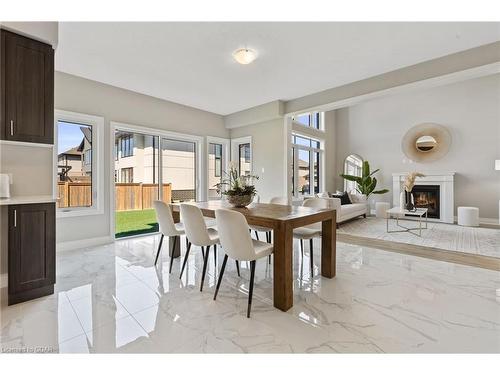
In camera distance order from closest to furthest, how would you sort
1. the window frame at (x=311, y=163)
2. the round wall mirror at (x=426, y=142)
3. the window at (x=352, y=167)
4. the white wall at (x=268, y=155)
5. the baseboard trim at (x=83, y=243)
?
the baseboard trim at (x=83, y=243), the white wall at (x=268, y=155), the round wall mirror at (x=426, y=142), the window frame at (x=311, y=163), the window at (x=352, y=167)

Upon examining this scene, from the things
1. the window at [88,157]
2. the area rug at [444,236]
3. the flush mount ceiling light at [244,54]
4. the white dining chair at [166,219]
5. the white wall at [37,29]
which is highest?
the flush mount ceiling light at [244,54]

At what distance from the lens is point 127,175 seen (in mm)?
5031

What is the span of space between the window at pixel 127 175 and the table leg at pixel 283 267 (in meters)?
4.09

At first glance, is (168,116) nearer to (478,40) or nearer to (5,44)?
(5,44)

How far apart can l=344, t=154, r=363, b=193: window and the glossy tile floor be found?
5.20 meters

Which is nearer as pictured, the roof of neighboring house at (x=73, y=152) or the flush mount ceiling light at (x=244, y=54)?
the flush mount ceiling light at (x=244, y=54)

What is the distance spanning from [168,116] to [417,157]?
661 centimetres

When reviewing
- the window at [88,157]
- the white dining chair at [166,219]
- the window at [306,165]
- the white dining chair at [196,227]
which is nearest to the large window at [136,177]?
the window at [88,157]

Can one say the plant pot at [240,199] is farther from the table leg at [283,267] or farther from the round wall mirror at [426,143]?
the round wall mirror at [426,143]

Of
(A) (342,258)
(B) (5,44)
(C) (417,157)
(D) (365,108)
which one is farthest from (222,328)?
(D) (365,108)

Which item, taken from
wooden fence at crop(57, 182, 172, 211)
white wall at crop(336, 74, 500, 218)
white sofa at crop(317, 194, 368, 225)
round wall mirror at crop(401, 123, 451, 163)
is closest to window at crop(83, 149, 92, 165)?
wooden fence at crop(57, 182, 172, 211)

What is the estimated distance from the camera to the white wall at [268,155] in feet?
17.5

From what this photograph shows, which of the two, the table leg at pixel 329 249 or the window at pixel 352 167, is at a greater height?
the window at pixel 352 167

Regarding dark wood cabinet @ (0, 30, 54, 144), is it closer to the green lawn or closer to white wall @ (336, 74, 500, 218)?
the green lawn
